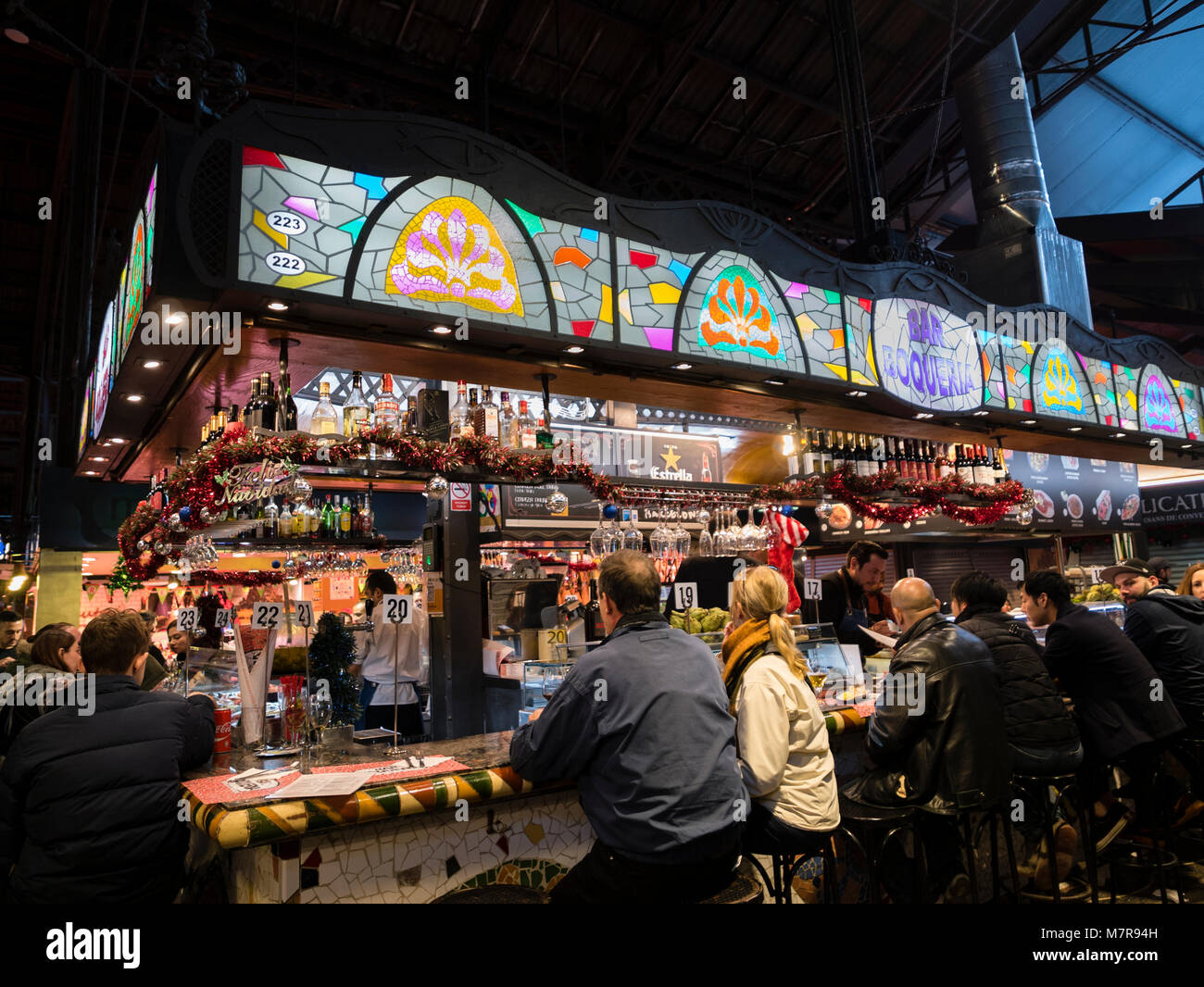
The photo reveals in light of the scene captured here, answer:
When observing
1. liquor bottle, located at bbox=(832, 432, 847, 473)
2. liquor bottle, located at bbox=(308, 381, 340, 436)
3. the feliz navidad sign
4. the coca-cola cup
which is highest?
liquor bottle, located at bbox=(832, 432, 847, 473)

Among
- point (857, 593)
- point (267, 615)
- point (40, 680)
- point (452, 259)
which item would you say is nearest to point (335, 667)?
point (267, 615)

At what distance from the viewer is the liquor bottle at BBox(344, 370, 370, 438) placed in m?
4.24

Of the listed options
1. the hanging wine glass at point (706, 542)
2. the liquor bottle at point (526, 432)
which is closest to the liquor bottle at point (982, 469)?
the hanging wine glass at point (706, 542)

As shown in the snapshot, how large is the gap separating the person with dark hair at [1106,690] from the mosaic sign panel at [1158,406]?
4726 mm

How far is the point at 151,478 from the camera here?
7383 mm

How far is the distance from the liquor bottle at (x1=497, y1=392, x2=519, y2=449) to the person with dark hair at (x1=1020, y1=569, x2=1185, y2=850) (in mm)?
3214

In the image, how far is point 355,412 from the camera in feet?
14.5

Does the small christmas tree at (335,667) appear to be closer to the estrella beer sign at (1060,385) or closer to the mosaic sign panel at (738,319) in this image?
the mosaic sign panel at (738,319)

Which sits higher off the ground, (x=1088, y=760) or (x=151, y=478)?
(x=151, y=478)

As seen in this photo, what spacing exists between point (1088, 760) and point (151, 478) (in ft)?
25.8

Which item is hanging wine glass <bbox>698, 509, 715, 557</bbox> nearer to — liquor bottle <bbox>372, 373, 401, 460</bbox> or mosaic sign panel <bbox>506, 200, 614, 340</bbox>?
mosaic sign panel <bbox>506, 200, 614, 340</bbox>

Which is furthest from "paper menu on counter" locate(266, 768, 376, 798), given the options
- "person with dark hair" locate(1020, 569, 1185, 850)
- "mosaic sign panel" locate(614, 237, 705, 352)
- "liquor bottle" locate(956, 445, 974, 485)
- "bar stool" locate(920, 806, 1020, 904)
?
"liquor bottle" locate(956, 445, 974, 485)
